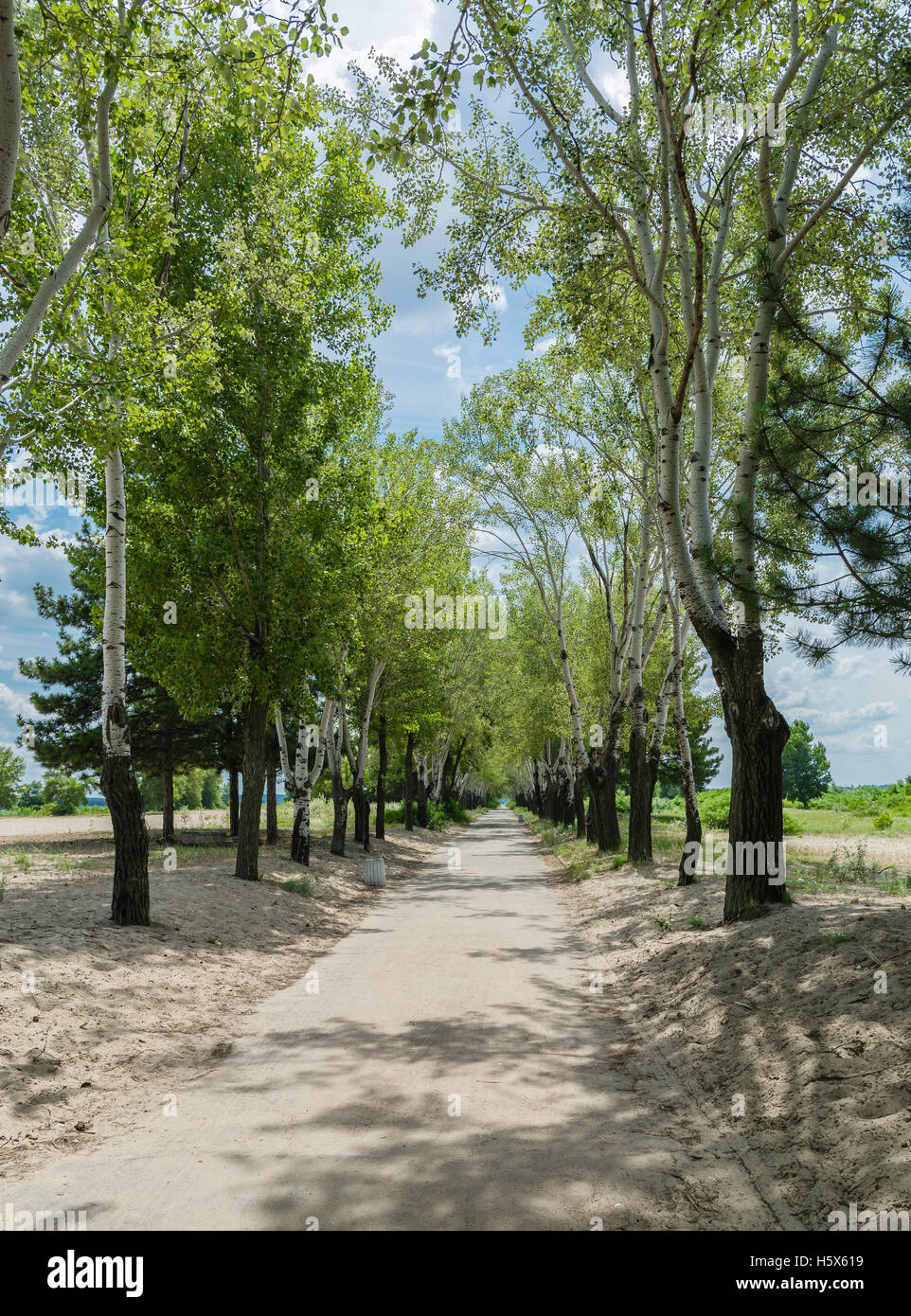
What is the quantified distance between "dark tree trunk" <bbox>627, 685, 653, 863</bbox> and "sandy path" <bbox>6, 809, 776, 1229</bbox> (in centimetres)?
966

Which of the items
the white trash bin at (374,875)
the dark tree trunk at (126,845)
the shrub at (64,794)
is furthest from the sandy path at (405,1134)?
the shrub at (64,794)

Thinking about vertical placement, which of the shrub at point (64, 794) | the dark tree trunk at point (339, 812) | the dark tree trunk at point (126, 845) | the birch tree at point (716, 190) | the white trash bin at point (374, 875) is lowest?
the shrub at point (64, 794)

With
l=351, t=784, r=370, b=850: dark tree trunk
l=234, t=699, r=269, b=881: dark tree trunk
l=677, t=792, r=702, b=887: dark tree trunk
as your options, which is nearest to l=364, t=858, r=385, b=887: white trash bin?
l=351, t=784, r=370, b=850: dark tree trunk

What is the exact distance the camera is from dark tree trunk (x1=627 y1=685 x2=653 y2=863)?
17.8 metres

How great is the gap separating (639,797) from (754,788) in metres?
9.46

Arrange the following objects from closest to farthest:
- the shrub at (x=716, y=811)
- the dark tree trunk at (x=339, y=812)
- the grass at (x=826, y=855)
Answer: the grass at (x=826, y=855) < the dark tree trunk at (x=339, y=812) < the shrub at (x=716, y=811)

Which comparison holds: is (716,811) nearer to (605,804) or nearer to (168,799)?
(605,804)

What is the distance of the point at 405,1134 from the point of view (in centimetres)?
468

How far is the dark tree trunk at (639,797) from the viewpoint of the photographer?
58.4 ft

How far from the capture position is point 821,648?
6602mm

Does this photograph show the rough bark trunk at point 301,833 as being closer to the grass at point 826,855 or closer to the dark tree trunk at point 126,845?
the grass at point 826,855

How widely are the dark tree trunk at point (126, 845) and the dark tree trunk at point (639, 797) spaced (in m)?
11.4

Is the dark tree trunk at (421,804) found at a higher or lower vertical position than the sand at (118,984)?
lower
